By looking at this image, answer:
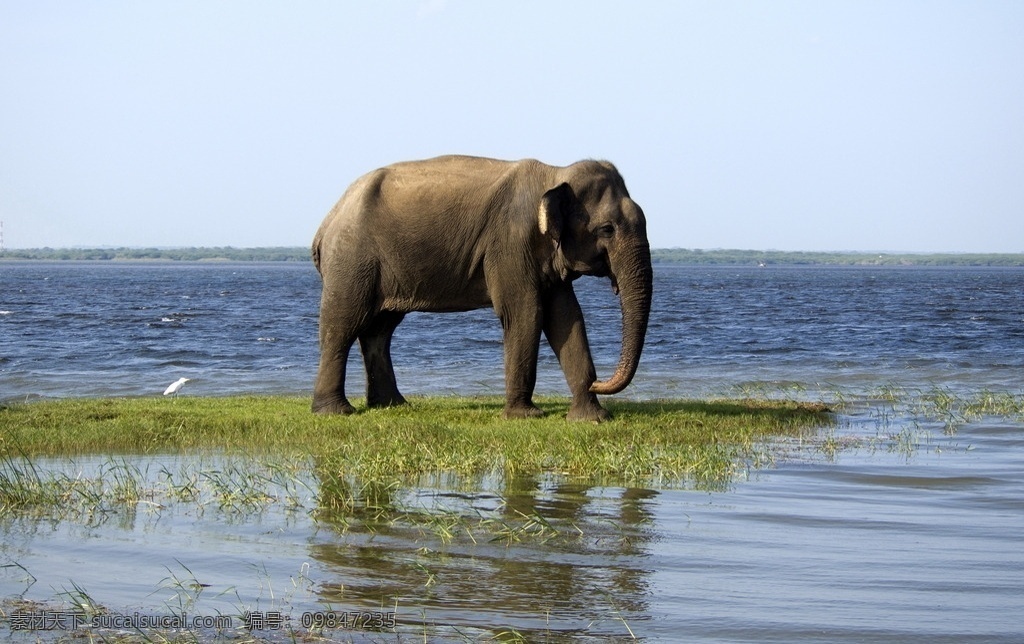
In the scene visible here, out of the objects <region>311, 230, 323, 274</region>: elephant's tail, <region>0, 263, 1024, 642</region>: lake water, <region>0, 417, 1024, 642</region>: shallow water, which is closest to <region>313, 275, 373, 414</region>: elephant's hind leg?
<region>311, 230, 323, 274</region>: elephant's tail

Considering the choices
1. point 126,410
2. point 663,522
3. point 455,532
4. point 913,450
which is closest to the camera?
point 455,532

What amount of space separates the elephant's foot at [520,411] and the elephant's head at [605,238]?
2.78 feet

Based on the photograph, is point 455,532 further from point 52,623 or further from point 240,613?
point 52,623

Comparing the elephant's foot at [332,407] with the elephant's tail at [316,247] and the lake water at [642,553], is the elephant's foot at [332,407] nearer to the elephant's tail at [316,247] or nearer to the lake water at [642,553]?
the elephant's tail at [316,247]

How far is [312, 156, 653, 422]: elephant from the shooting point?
14.1m

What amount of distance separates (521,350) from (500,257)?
103 centimetres

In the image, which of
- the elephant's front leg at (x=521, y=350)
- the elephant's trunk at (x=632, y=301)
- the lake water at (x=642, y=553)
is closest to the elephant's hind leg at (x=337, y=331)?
the elephant's front leg at (x=521, y=350)

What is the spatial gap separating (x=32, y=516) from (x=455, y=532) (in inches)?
121

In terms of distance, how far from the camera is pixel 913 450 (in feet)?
46.6

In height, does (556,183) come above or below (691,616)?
above

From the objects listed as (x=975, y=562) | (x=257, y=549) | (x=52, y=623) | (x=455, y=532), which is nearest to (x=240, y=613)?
(x=52, y=623)

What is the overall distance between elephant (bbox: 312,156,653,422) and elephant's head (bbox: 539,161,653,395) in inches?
0.5

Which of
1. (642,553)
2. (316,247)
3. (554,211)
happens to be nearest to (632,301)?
(554,211)

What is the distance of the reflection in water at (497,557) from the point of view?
7367 mm
